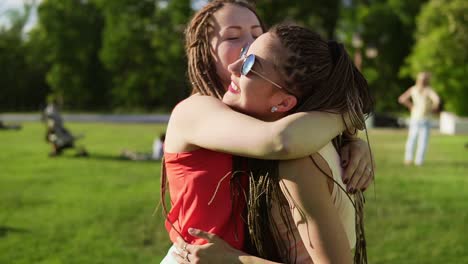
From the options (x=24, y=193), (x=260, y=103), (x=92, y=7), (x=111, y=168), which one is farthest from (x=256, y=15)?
(x=92, y=7)

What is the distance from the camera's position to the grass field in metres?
6.41

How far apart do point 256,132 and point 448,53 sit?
29081 millimetres

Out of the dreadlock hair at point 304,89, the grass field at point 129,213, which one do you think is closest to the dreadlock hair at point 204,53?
the dreadlock hair at point 304,89

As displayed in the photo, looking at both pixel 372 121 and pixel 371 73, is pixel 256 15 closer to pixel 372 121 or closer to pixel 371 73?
pixel 372 121

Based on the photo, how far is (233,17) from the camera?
227 centimetres

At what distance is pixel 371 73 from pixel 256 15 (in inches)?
1657

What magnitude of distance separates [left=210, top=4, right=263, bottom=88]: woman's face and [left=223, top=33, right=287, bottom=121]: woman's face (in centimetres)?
32

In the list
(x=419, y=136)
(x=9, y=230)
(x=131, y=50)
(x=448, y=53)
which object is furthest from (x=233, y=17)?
(x=131, y=50)

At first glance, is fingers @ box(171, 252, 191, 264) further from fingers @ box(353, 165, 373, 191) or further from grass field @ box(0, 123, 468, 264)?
grass field @ box(0, 123, 468, 264)

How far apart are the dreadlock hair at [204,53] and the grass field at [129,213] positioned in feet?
4.29

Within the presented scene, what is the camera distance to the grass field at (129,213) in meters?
6.41

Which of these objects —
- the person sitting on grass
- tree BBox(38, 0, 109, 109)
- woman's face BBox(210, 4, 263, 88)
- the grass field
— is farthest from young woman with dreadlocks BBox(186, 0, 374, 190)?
tree BBox(38, 0, 109, 109)

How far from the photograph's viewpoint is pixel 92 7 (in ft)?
192

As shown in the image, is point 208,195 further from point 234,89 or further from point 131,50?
point 131,50
